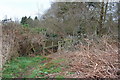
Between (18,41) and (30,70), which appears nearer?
(30,70)

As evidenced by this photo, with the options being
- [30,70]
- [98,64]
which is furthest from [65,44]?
[98,64]

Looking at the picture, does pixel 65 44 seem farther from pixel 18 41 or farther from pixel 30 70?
pixel 30 70

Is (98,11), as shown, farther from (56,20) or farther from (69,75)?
(69,75)

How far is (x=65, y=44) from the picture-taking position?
28.7ft

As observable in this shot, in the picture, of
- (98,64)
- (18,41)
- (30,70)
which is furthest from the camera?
(18,41)

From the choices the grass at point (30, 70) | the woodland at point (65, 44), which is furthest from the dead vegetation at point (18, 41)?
the grass at point (30, 70)

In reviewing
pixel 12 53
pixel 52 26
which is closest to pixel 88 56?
pixel 12 53

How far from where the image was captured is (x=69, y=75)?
3627mm

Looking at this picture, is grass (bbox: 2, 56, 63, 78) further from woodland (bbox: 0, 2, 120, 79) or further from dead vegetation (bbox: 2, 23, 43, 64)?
dead vegetation (bbox: 2, 23, 43, 64)

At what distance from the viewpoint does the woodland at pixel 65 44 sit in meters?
3.78

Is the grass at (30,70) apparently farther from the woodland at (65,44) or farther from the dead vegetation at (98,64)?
the dead vegetation at (98,64)

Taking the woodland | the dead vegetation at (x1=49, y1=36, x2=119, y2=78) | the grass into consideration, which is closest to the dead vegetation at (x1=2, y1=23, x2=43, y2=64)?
the woodland

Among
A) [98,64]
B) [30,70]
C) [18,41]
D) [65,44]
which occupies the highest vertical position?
[18,41]

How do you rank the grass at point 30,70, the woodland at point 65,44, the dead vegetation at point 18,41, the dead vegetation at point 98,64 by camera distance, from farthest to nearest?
the dead vegetation at point 18,41, the grass at point 30,70, the woodland at point 65,44, the dead vegetation at point 98,64
